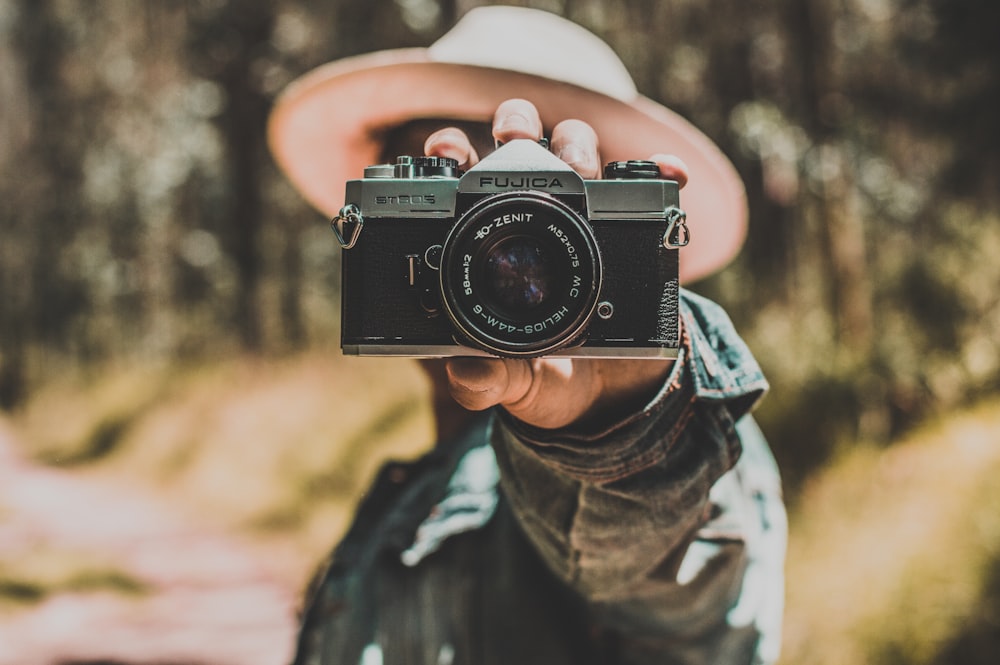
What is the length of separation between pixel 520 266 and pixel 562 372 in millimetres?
161

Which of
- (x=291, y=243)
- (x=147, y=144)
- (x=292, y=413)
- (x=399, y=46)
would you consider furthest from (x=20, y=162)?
(x=292, y=413)

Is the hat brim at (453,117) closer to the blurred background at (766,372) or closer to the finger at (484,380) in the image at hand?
the finger at (484,380)

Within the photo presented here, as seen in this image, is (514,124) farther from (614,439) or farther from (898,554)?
(898,554)

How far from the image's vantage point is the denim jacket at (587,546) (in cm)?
138

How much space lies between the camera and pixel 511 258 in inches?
51.4

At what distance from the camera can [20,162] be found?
1992cm

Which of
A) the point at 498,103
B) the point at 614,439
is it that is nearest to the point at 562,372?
the point at 614,439

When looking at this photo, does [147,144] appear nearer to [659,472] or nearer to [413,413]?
[413,413]

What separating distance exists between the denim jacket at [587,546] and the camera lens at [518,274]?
17cm

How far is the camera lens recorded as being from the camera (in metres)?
1.30

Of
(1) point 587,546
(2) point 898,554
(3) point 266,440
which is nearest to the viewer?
(1) point 587,546

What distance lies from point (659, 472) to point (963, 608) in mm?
2682

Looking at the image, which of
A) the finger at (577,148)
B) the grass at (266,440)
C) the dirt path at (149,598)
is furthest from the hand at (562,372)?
the grass at (266,440)

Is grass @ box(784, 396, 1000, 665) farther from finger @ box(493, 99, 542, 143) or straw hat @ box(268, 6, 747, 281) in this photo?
finger @ box(493, 99, 542, 143)
